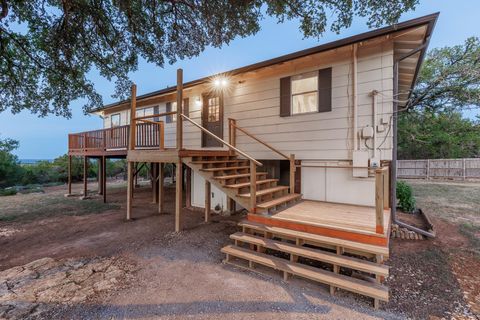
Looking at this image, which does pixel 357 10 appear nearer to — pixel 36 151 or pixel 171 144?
pixel 171 144

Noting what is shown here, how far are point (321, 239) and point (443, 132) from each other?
2039 cm

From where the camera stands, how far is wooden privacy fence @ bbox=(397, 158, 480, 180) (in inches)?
562

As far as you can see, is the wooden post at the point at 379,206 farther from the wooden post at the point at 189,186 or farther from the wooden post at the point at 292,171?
the wooden post at the point at 189,186

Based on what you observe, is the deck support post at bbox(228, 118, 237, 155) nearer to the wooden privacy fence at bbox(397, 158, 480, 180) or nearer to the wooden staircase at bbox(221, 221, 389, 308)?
the wooden staircase at bbox(221, 221, 389, 308)

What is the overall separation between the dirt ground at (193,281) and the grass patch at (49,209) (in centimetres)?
166

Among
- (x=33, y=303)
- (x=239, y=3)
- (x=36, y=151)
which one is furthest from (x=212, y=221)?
(x=36, y=151)

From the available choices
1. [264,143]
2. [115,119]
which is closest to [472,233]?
[264,143]

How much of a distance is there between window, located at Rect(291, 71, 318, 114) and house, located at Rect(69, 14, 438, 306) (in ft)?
0.09

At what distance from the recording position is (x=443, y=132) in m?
16.7

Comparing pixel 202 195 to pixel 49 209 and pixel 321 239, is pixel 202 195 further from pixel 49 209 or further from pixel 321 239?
pixel 49 209

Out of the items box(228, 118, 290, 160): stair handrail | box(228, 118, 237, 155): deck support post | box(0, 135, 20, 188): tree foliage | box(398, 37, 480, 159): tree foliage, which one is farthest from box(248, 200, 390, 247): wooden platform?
box(0, 135, 20, 188): tree foliage

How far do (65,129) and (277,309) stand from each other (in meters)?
148

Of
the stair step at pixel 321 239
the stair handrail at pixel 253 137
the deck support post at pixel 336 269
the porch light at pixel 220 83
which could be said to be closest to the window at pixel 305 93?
the stair handrail at pixel 253 137

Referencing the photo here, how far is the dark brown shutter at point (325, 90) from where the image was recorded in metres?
5.16
